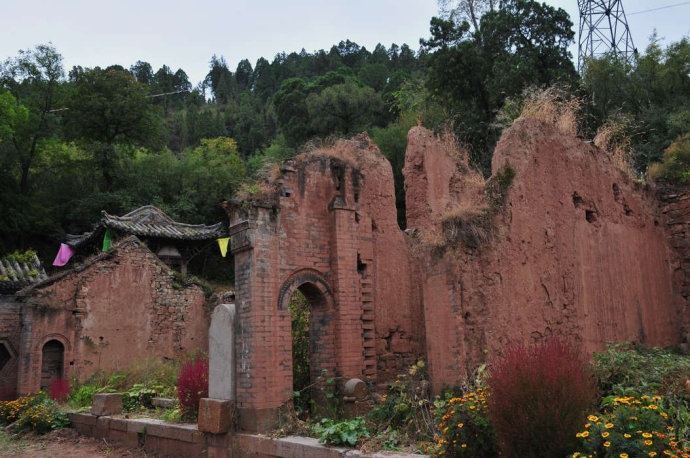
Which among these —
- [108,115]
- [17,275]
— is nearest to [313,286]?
[17,275]

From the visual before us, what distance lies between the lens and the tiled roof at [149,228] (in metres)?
24.5

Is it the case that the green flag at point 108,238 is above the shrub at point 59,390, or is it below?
above

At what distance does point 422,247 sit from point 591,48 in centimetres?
2174

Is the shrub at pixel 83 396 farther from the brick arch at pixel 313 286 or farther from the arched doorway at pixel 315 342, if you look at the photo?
the brick arch at pixel 313 286

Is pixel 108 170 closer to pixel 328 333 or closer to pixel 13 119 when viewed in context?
pixel 13 119

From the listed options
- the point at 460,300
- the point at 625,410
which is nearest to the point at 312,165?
the point at 460,300

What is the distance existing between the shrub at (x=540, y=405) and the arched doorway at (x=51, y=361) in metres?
14.1

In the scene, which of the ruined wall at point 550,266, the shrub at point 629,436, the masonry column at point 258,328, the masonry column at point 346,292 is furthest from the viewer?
the masonry column at point 346,292

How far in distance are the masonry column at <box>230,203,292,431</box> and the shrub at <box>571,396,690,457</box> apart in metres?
4.89

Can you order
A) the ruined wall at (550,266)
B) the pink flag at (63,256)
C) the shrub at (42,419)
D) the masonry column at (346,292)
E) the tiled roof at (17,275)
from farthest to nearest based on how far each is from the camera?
the pink flag at (63,256) → the tiled roof at (17,275) → the shrub at (42,419) → the masonry column at (346,292) → the ruined wall at (550,266)

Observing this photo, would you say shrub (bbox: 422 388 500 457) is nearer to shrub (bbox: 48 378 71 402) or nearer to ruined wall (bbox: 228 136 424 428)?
ruined wall (bbox: 228 136 424 428)

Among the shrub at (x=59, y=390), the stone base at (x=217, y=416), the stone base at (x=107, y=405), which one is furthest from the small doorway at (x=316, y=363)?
the shrub at (x=59, y=390)

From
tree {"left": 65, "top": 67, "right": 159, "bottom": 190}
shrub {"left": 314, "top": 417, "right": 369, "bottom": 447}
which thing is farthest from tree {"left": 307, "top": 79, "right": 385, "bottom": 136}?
shrub {"left": 314, "top": 417, "right": 369, "bottom": 447}

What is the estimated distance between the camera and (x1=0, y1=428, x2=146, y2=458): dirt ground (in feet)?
34.9
